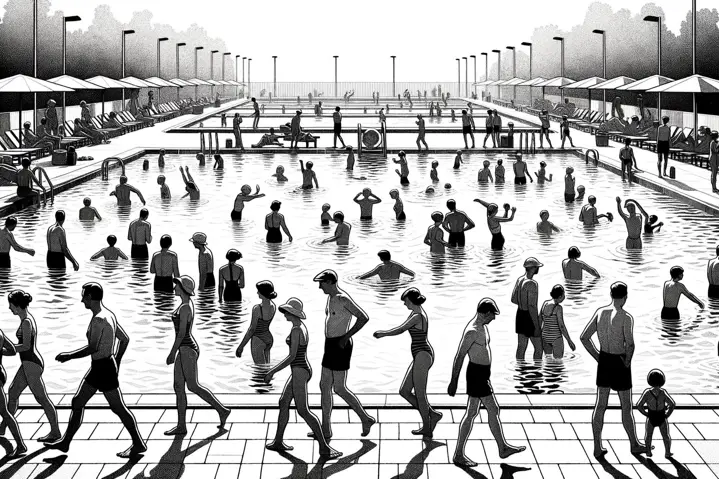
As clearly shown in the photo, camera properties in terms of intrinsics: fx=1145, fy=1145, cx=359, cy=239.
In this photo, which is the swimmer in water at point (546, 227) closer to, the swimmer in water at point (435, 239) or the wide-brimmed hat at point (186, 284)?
the swimmer in water at point (435, 239)

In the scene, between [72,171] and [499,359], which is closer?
[499,359]

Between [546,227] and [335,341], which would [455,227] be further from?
[335,341]

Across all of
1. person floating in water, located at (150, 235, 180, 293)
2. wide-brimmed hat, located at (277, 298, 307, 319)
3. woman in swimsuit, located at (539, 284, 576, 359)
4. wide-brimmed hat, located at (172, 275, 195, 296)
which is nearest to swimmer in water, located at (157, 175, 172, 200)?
person floating in water, located at (150, 235, 180, 293)

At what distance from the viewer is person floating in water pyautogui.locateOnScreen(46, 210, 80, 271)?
52.2 feet

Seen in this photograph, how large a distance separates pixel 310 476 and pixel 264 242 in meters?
11.5

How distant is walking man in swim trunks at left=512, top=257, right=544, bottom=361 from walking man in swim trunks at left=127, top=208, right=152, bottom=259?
746 cm

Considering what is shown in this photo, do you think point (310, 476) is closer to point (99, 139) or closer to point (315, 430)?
point (315, 430)

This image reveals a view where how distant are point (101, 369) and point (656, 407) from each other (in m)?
3.87

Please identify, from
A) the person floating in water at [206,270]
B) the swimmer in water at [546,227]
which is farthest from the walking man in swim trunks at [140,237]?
the swimmer in water at [546,227]

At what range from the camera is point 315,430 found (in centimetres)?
812

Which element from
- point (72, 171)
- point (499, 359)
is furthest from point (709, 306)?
point (72, 171)

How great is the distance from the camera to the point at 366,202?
69.4ft

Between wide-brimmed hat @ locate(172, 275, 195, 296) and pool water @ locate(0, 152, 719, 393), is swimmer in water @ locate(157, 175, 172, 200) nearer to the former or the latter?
pool water @ locate(0, 152, 719, 393)

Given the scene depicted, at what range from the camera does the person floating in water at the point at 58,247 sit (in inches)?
627
